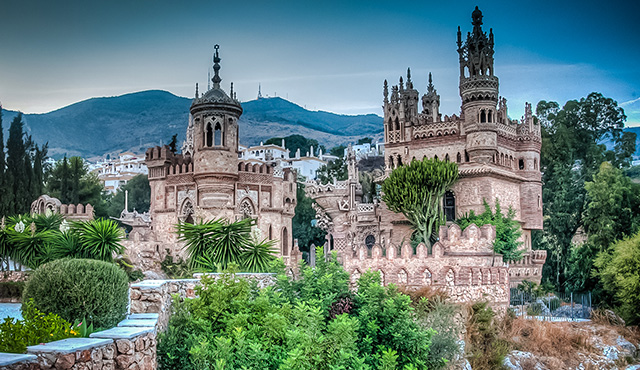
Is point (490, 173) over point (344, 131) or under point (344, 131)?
under

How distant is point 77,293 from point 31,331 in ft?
5.91

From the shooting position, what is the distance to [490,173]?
31094mm

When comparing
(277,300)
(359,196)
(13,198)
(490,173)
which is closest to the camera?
(277,300)

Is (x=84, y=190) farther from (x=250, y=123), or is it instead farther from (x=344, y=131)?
(x=344, y=131)

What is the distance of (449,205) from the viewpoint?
107 feet

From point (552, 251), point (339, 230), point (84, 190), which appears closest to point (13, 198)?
point (84, 190)

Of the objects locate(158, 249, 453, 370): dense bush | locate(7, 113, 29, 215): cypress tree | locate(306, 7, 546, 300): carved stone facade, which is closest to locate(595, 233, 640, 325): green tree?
locate(306, 7, 546, 300): carved stone facade

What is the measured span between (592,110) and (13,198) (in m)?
38.8

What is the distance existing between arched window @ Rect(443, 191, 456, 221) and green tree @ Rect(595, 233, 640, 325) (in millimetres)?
7690

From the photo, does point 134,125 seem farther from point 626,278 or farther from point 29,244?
point 626,278

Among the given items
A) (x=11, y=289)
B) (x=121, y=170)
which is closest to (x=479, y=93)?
(x=11, y=289)

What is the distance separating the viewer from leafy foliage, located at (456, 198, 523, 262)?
29.2m

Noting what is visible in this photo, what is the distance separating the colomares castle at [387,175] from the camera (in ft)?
75.3

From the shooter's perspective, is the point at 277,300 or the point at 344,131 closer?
the point at 277,300
